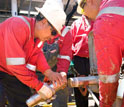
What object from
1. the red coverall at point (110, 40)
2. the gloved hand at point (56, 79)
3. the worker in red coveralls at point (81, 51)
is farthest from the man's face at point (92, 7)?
the worker in red coveralls at point (81, 51)

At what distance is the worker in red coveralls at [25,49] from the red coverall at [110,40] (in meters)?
0.86

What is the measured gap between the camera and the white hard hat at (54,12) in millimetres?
1929

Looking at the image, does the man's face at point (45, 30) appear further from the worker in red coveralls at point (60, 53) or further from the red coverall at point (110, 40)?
the red coverall at point (110, 40)

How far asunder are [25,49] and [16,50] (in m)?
0.26

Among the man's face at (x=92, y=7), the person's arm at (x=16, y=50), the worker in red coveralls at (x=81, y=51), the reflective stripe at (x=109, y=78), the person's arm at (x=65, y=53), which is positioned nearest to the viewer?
the reflective stripe at (x=109, y=78)

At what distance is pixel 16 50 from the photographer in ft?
5.68

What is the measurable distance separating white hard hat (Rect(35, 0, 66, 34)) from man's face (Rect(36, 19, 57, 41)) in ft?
0.15

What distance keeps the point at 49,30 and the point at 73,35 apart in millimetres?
959

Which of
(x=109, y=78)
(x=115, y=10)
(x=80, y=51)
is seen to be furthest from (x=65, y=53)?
(x=115, y=10)

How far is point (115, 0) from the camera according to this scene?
107cm

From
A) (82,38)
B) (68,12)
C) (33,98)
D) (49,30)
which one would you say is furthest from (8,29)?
(68,12)

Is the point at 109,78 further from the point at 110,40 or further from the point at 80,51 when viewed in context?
the point at 80,51

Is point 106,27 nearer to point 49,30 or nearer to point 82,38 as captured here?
point 49,30

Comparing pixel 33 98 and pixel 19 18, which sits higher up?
pixel 19 18
